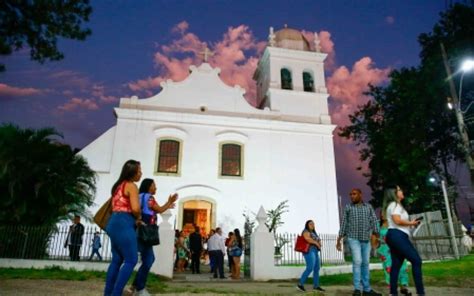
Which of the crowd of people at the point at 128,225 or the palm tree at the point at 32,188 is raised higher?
the palm tree at the point at 32,188

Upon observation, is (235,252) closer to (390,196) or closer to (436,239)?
(390,196)

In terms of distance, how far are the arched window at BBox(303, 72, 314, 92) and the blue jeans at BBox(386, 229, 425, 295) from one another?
49.3 ft

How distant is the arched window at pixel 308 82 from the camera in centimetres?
1867

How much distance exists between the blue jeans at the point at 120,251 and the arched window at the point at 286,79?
1579 cm

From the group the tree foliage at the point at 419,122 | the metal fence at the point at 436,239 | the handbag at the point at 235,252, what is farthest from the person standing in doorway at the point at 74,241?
the tree foliage at the point at 419,122

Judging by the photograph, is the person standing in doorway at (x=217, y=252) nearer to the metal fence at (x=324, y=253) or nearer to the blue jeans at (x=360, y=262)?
the metal fence at (x=324, y=253)

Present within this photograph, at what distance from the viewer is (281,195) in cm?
1571

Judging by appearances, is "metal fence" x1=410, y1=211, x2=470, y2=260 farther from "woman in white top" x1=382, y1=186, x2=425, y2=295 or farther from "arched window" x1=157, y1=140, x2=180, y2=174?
"woman in white top" x1=382, y1=186, x2=425, y2=295

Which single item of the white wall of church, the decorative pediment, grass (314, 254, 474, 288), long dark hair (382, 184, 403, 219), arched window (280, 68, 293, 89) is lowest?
grass (314, 254, 474, 288)

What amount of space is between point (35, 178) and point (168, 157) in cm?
629

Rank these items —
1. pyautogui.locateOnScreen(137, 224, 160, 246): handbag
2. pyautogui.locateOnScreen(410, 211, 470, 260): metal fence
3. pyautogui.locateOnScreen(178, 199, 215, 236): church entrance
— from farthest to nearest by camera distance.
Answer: pyautogui.locateOnScreen(178, 199, 215, 236): church entrance < pyautogui.locateOnScreen(410, 211, 470, 260): metal fence < pyautogui.locateOnScreen(137, 224, 160, 246): handbag

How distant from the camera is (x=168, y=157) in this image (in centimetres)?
1559

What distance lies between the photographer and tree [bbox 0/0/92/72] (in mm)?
8164

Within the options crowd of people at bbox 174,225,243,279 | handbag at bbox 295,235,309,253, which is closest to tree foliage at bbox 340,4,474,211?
crowd of people at bbox 174,225,243,279
